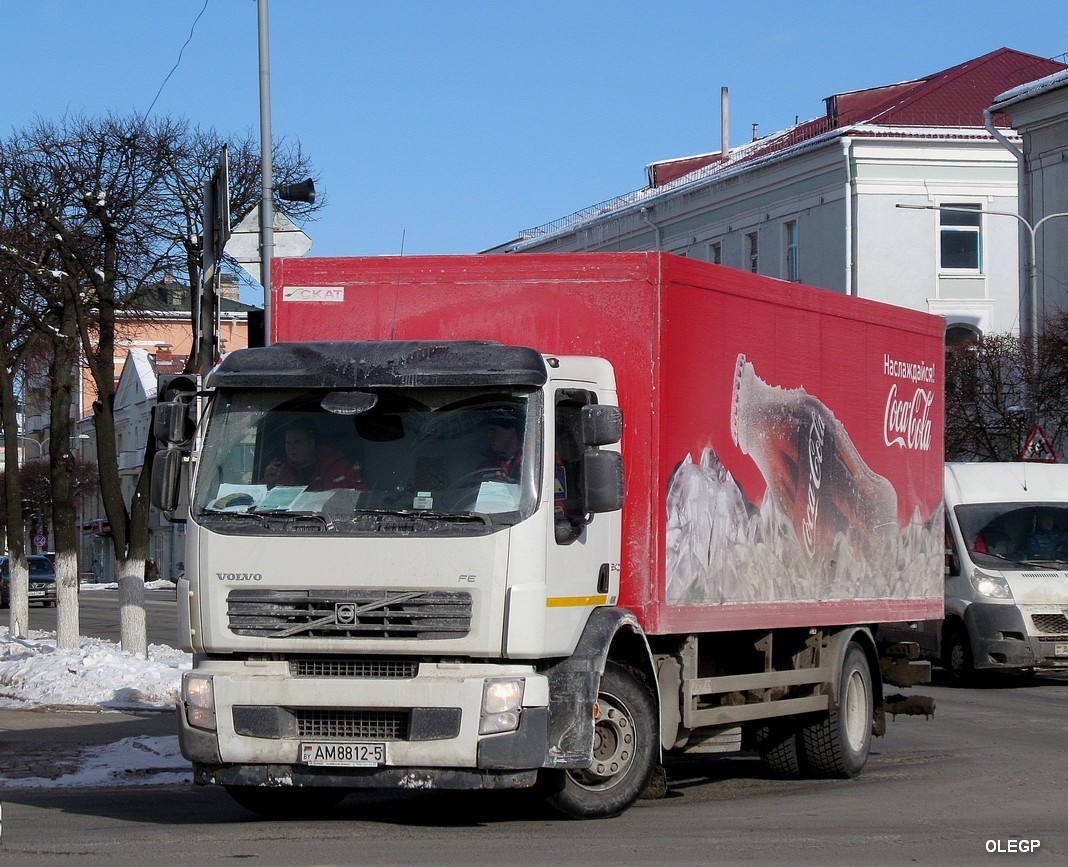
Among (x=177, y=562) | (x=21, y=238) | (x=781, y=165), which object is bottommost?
(x=177, y=562)

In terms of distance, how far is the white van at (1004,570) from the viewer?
66.1 ft

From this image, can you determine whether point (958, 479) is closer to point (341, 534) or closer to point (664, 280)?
point (664, 280)

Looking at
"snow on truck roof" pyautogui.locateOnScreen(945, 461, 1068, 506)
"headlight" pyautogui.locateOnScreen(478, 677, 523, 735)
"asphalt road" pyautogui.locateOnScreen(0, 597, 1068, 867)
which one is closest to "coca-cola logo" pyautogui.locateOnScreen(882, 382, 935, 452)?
"asphalt road" pyautogui.locateOnScreen(0, 597, 1068, 867)

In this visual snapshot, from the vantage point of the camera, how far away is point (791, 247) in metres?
52.1

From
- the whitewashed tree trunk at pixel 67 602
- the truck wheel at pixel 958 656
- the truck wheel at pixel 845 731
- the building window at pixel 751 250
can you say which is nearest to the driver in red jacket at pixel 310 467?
the truck wheel at pixel 845 731

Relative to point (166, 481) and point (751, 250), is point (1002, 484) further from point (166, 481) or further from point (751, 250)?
point (751, 250)

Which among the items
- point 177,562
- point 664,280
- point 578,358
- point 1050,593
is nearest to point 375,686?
point 578,358

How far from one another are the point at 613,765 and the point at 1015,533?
41.1ft

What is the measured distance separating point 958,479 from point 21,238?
11.9m

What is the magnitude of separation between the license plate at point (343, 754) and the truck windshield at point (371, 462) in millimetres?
1104

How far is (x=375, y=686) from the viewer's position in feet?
29.6

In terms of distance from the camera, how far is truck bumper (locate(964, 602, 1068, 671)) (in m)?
20.1

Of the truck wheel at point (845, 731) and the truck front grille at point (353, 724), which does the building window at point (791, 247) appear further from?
the truck front grille at point (353, 724)

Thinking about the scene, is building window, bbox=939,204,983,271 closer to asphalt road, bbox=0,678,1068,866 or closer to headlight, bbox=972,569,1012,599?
headlight, bbox=972,569,1012,599
